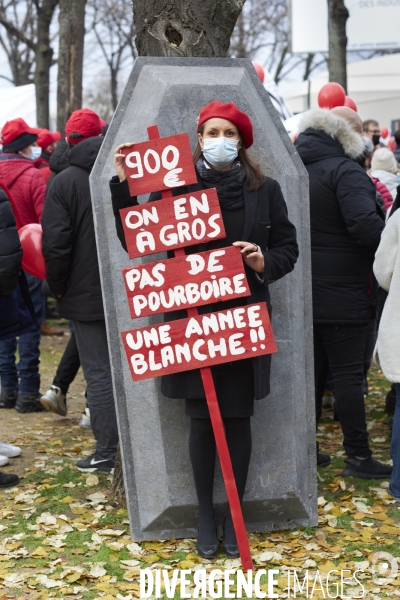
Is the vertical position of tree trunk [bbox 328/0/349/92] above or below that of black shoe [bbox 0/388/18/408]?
above

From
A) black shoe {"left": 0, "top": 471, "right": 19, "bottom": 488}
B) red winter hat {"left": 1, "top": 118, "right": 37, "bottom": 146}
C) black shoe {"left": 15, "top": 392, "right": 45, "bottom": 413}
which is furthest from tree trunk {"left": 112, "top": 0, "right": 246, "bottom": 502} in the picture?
black shoe {"left": 15, "top": 392, "right": 45, "bottom": 413}

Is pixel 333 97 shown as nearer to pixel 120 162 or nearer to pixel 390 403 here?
pixel 390 403

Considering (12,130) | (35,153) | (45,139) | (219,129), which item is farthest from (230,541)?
(45,139)

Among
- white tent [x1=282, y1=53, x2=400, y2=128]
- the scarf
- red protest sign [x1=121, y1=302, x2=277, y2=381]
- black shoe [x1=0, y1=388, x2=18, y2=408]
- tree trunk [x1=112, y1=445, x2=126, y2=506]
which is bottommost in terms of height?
black shoe [x1=0, y1=388, x2=18, y2=408]

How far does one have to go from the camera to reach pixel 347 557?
4.06 meters

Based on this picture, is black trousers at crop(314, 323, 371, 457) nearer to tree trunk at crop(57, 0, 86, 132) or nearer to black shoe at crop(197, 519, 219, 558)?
black shoe at crop(197, 519, 219, 558)

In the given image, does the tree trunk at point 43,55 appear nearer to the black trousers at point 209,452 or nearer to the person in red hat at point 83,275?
the person in red hat at point 83,275

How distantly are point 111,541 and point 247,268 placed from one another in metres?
1.50

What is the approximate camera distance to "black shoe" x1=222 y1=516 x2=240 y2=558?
4.05 m

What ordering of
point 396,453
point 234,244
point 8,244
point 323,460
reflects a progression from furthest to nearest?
point 323,460 → point 8,244 → point 396,453 → point 234,244

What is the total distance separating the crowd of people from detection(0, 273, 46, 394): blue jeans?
1.34 meters

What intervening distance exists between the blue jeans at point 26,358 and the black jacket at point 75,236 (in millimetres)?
1722

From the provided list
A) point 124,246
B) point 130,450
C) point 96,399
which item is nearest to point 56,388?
point 96,399

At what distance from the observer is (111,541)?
169 inches
